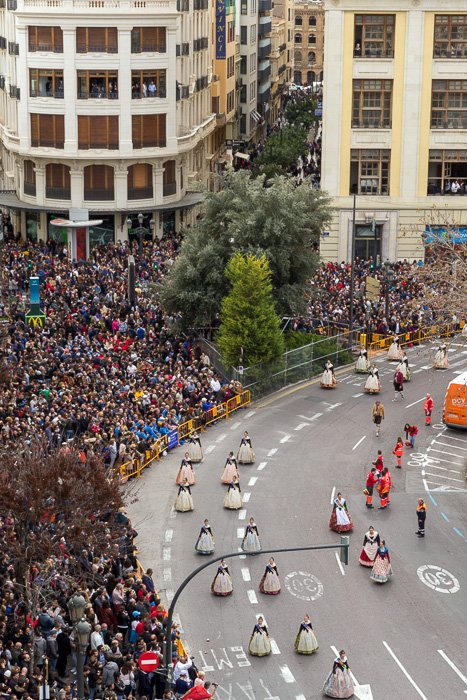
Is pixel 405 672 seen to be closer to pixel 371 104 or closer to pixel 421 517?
pixel 421 517

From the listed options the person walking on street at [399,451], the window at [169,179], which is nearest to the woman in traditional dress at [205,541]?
the person walking on street at [399,451]

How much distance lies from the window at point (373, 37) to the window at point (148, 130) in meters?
12.4

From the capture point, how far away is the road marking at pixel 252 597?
3459cm

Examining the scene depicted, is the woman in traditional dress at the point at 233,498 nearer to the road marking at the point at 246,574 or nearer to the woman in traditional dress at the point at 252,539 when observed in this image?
the woman in traditional dress at the point at 252,539

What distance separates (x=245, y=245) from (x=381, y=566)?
76.8 feet

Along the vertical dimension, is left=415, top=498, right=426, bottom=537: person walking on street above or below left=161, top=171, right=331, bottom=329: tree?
below

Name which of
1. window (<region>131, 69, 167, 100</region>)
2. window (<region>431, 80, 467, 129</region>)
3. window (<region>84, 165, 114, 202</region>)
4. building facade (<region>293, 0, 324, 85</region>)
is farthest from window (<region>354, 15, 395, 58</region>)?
building facade (<region>293, 0, 324, 85</region>)

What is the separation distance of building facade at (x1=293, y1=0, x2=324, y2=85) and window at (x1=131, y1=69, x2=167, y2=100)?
108 m

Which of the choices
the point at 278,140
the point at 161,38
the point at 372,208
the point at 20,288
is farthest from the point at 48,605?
the point at 278,140

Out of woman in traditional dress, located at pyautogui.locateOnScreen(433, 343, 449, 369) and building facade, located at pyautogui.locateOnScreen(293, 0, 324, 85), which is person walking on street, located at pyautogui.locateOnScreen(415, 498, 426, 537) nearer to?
woman in traditional dress, located at pyautogui.locateOnScreen(433, 343, 449, 369)

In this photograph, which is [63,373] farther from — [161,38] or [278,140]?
[278,140]

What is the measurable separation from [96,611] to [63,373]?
54.9ft

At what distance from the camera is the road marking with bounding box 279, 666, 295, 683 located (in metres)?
30.6

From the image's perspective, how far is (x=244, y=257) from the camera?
5547 cm
